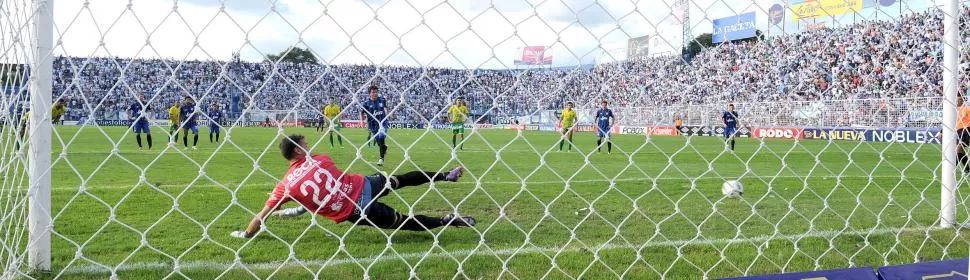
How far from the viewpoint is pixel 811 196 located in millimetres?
7965

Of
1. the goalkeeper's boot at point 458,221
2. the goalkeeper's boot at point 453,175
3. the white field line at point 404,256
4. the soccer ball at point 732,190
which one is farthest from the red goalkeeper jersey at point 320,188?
the soccer ball at point 732,190

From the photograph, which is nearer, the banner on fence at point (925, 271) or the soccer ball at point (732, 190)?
the banner on fence at point (925, 271)

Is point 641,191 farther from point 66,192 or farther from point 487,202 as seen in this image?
point 66,192

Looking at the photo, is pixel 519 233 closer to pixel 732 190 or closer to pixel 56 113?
pixel 732 190

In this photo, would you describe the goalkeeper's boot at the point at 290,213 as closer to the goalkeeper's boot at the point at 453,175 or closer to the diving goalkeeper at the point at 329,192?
the diving goalkeeper at the point at 329,192

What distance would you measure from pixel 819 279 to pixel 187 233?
4405 mm

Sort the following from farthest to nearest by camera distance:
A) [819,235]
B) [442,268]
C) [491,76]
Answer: [819,235], [442,268], [491,76]

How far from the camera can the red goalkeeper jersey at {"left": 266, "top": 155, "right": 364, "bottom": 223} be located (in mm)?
4309

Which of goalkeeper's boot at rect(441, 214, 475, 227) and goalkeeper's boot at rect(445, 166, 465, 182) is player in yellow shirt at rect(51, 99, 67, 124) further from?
goalkeeper's boot at rect(445, 166, 465, 182)

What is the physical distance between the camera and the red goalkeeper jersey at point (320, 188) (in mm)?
4309

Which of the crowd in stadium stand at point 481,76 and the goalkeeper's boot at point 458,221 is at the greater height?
the crowd in stadium stand at point 481,76

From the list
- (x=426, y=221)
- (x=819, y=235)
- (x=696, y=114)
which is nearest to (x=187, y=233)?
(x=426, y=221)

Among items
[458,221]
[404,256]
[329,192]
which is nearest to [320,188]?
[329,192]

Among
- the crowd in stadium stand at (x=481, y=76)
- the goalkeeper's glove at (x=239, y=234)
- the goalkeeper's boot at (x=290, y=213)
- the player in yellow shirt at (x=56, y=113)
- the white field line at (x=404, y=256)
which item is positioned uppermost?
the crowd in stadium stand at (x=481, y=76)
